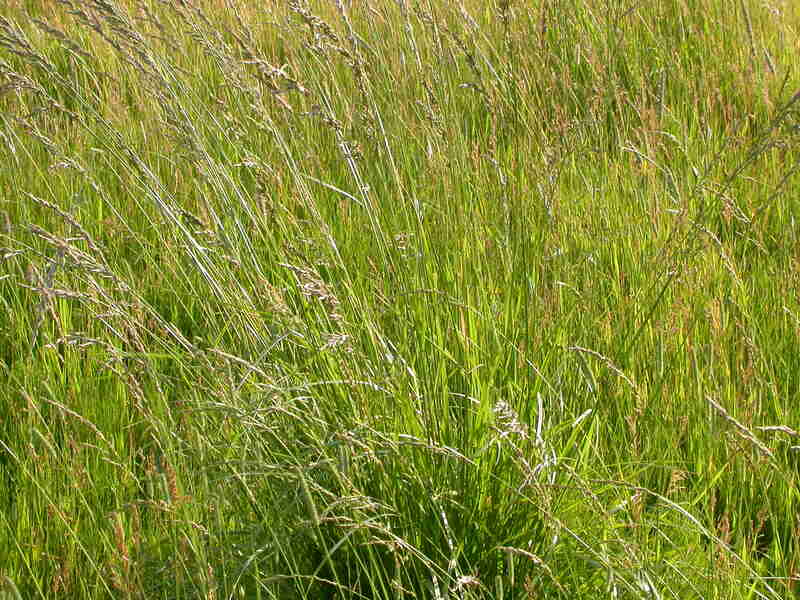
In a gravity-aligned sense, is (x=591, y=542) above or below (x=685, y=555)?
above

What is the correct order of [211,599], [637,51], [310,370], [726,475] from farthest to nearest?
[637,51] → [726,475] → [310,370] → [211,599]

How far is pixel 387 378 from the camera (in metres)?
1.54

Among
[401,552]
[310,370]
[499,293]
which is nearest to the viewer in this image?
[401,552]

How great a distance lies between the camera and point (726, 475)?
6.10 feet

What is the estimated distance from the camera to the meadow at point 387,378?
1419 millimetres

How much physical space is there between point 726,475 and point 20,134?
108 inches

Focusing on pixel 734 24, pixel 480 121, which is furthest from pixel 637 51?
pixel 480 121

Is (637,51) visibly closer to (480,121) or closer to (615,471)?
(480,121)

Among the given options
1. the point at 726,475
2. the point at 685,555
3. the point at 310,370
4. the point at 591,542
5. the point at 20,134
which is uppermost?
the point at 20,134

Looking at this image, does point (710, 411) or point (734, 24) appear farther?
point (734, 24)

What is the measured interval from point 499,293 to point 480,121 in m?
1.31

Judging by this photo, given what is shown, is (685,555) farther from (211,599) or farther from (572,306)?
(211,599)

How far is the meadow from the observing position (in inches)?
55.9

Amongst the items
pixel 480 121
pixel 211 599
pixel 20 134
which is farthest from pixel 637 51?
pixel 211 599
